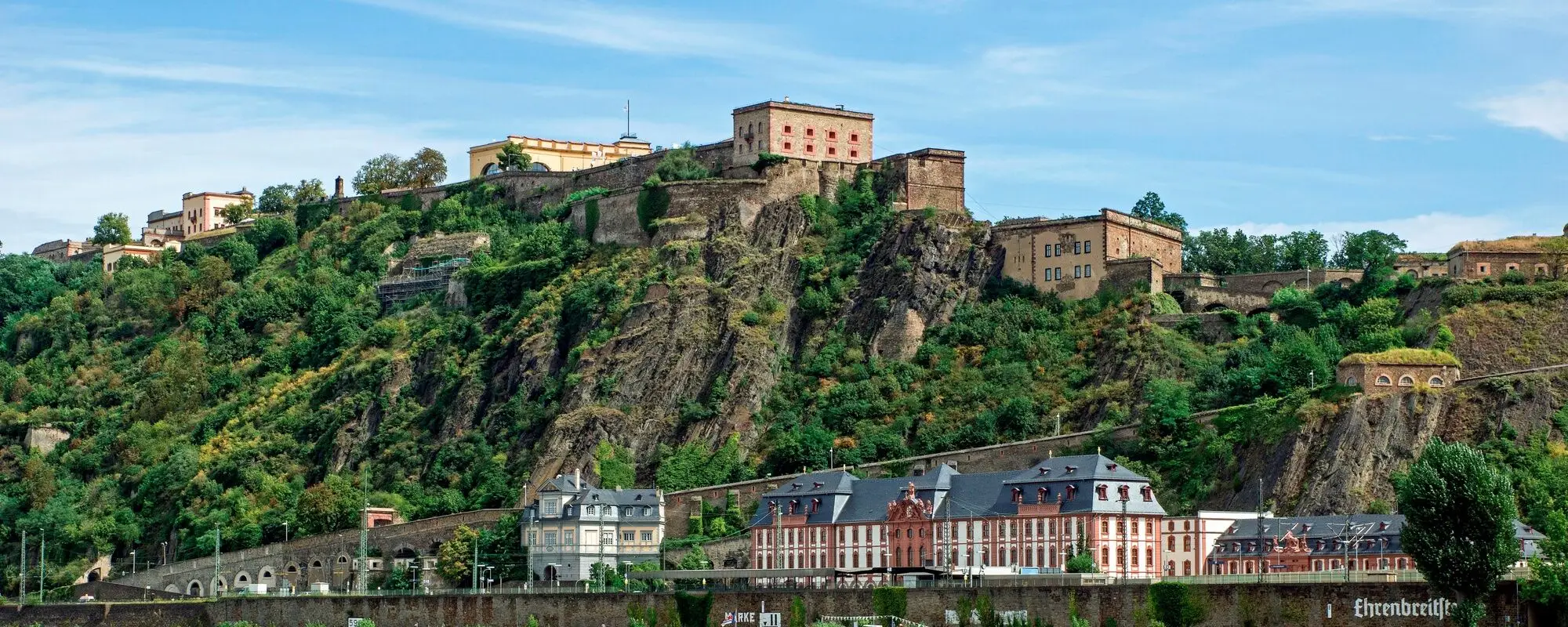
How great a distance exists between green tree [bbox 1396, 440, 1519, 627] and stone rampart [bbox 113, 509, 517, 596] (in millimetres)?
44031

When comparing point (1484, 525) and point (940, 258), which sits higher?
point (940, 258)

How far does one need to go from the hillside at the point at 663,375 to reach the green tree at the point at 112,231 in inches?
1024

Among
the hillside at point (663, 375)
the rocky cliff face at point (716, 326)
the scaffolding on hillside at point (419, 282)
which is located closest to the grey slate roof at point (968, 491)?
the hillside at point (663, 375)

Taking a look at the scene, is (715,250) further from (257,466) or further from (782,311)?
(257,466)

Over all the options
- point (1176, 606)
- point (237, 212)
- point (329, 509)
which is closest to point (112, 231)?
point (237, 212)

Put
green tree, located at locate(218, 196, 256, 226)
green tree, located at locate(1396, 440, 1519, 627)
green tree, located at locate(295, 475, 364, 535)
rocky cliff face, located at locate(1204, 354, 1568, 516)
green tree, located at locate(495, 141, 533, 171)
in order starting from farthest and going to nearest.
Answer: green tree, located at locate(218, 196, 256, 226), green tree, located at locate(495, 141, 533, 171), green tree, located at locate(295, 475, 364, 535), rocky cliff face, located at locate(1204, 354, 1568, 516), green tree, located at locate(1396, 440, 1519, 627)

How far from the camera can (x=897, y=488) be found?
295 feet

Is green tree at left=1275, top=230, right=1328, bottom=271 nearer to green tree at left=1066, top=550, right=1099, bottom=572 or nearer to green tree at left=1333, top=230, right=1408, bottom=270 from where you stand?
green tree at left=1333, top=230, right=1408, bottom=270

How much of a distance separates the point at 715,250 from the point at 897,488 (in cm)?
2271

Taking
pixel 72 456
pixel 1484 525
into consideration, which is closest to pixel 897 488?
pixel 1484 525

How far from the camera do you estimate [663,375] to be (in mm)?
103500

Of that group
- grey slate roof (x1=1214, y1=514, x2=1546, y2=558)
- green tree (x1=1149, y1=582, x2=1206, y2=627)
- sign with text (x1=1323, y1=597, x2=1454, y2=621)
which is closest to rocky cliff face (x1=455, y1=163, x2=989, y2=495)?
grey slate roof (x1=1214, y1=514, x2=1546, y2=558)

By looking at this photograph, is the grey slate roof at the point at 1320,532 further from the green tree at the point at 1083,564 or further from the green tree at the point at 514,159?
the green tree at the point at 514,159

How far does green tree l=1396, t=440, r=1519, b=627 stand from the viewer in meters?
61.7
